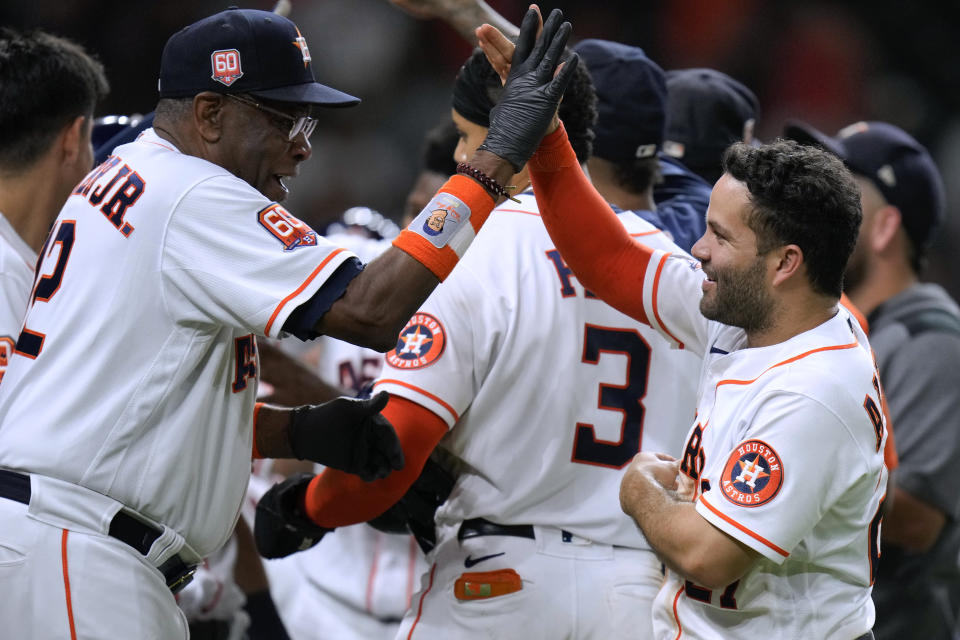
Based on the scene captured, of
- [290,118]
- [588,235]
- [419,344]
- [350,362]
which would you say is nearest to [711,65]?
[350,362]

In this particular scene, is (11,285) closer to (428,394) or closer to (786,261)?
(428,394)

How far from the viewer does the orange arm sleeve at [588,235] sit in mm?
3156

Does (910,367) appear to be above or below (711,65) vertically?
above

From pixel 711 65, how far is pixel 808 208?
7668mm

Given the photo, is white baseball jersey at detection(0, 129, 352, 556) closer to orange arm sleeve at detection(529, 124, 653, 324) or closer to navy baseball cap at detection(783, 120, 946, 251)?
orange arm sleeve at detection(529, 124, 653, 324)

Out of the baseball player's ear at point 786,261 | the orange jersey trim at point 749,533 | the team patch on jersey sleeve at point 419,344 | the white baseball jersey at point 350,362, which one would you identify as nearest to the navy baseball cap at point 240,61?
the team patch on jersey sleeve at point 419,344

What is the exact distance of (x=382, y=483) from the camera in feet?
10.9

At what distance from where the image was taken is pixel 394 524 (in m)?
3.87

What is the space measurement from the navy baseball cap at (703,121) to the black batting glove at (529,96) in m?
2.05

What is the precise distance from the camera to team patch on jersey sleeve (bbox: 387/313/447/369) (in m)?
3.26

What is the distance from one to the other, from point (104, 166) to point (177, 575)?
107cm

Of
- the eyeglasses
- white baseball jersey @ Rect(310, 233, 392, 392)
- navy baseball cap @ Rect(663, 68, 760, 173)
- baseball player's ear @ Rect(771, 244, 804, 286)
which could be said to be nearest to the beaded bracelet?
the eyeglasses

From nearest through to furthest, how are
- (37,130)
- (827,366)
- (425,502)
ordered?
(827,366) < (37,130) < (425,502)

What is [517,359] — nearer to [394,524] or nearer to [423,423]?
[423,423]
